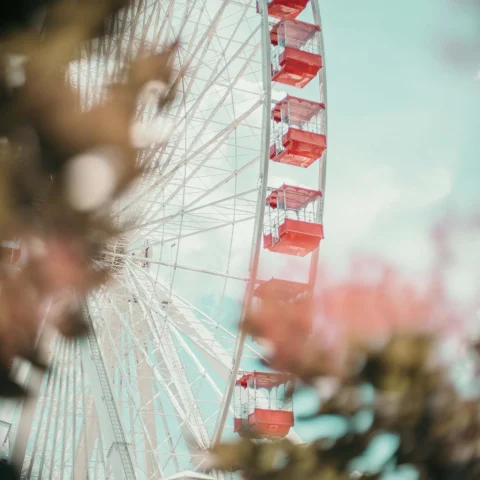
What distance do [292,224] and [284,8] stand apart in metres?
4.41

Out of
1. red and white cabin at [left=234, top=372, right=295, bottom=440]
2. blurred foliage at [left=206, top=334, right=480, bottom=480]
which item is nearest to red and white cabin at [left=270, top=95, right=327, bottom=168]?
red and white cabin at [left=234, top=372, right=295, bottom=440]

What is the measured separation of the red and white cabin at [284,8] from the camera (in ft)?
50.6

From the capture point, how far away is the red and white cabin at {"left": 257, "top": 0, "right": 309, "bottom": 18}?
15438 mm

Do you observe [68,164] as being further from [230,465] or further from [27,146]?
[230,465]

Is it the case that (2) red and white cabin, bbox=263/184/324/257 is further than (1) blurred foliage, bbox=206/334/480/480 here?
Yes

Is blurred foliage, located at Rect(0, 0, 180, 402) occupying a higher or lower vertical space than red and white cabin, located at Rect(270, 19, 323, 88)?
lower

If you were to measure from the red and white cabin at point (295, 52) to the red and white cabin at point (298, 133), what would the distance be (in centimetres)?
48

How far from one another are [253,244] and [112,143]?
35.5 feet

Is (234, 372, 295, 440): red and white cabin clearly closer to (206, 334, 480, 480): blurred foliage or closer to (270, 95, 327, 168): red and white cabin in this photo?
(270, 95, 327, 168): red and white cabin

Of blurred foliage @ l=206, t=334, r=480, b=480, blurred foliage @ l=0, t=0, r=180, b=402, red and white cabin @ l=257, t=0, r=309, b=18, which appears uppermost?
red and white cabin @ l=257, t=0, r=309, b=18

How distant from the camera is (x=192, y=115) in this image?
14.3 meters

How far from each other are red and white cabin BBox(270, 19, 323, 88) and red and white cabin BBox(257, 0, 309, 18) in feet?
0.83

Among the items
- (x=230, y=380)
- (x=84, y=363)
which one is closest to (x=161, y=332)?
(x=230, y=380)

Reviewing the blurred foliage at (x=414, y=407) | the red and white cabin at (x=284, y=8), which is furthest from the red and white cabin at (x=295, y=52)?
the blurred foliage at (x=414, y=407)
